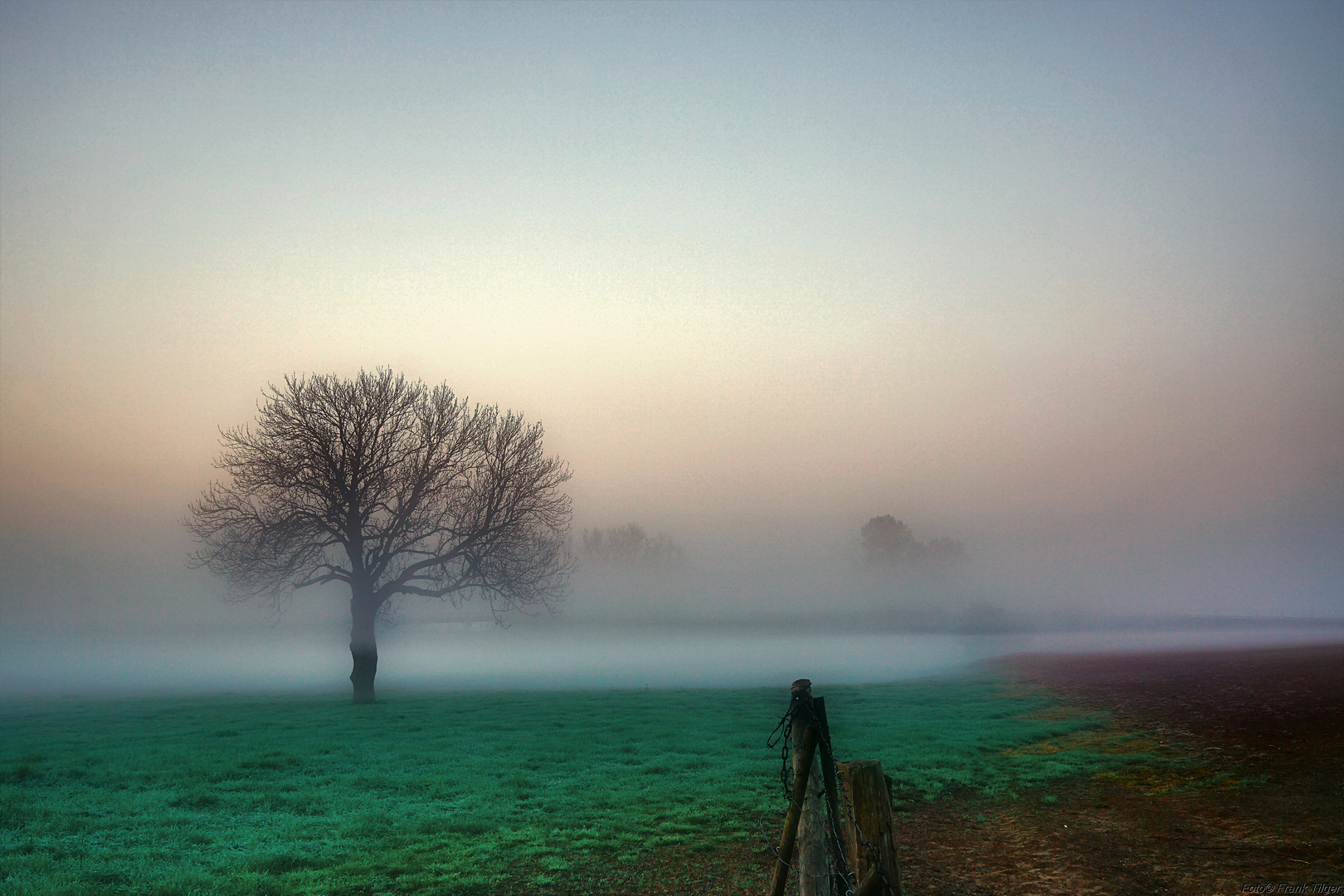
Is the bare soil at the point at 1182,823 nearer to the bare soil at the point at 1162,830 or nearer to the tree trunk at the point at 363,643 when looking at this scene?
the bare soil at the point at 1162,830

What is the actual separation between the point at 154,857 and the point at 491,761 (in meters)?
8.58

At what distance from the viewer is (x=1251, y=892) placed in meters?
9.55

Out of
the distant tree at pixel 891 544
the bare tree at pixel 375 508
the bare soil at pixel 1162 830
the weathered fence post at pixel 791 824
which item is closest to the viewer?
the weathered fence post at pixel 791 824

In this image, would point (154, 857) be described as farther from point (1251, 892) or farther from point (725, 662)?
point (725, 662)

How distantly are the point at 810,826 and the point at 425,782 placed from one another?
13480 millimetres

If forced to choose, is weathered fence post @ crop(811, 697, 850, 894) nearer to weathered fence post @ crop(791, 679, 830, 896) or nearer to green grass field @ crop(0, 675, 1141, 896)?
weathered fence post @ crop(791, 679, 830, 896)

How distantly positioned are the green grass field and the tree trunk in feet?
7.43

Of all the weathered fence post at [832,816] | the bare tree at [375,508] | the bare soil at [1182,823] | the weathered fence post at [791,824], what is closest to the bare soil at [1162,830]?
the bare soil at [1182,823]

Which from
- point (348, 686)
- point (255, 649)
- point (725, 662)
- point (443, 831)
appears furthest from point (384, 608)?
point (255, 649)

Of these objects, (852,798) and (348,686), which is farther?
(348,686)

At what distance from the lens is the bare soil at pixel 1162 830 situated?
34.4 feet

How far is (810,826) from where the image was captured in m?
6.77

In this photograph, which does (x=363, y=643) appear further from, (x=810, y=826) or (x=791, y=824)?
(x=791, y=824)

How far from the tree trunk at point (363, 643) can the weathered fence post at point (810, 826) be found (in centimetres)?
2988
